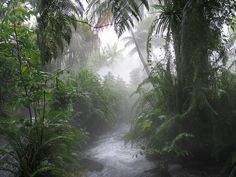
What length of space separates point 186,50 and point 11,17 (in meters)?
3.67

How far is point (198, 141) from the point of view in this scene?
8383 mm

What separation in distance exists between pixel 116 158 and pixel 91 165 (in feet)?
2.63

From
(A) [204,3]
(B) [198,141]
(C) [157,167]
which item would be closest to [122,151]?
(C) [157,167]

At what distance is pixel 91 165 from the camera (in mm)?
9570

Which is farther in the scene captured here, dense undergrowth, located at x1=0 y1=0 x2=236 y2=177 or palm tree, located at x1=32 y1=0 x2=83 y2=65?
palm tree, located at x1=32 y1=0 x2=83 y2=65

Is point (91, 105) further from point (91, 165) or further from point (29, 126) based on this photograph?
point (29, 126)

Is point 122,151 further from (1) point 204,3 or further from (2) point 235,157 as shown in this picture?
(1) point 204,3

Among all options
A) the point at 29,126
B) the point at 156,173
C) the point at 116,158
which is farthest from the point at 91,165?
the point at 29,126

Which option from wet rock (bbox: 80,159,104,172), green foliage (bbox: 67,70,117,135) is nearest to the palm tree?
green foliage (bbox: 67,70,117,135)

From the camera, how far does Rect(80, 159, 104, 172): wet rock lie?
9297 millimetres

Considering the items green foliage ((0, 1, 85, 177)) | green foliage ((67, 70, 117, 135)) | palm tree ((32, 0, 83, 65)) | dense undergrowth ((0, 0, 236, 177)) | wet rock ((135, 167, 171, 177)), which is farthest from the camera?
green foliage ((67, 70, 117, 135))

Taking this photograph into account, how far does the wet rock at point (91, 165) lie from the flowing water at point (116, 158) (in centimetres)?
11

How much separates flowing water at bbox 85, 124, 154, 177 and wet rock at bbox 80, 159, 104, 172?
114 millimetres

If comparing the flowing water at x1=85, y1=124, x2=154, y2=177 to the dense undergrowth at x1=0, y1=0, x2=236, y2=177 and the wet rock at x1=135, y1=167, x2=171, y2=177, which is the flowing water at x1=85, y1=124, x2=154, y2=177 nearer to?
the wet rock at x1=135, y1=167, x2=171, y2=177
